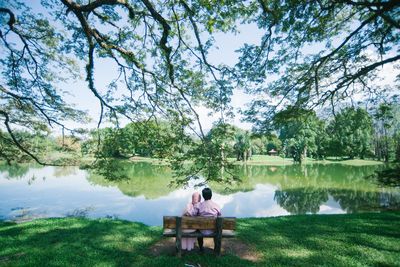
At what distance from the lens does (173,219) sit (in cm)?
493

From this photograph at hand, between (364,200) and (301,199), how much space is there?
3.80 meters

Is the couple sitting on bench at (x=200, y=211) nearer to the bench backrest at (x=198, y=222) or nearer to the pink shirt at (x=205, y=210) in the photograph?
the pink shirt at (x=205, y=210)

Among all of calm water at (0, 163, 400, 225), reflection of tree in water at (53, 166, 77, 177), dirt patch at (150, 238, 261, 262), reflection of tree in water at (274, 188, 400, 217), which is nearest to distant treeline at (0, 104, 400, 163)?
dirt patch at (150, 238, 261, 262)

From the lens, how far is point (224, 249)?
5.58 m

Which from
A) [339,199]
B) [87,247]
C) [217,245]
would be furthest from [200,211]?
[339,199]

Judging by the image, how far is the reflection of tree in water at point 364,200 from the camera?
48.6ft

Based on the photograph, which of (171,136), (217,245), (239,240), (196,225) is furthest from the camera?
(171,136)

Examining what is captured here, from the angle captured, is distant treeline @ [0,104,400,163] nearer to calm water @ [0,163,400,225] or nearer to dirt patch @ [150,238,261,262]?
dirt patch @ [150,238,261,262]

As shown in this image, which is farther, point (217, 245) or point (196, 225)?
point (217, 245)

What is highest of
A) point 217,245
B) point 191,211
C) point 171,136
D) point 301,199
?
point 171,136

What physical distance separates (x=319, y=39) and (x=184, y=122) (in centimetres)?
518

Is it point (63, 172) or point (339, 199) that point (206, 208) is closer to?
point (339, 199)

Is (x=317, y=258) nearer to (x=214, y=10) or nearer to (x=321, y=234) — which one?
(x=321, y=234)

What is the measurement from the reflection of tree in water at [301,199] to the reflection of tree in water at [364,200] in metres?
1.08
